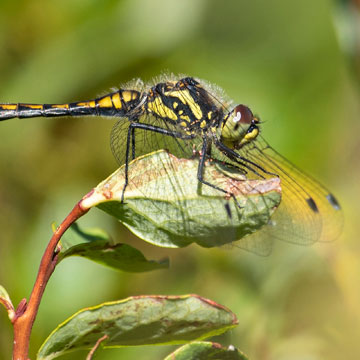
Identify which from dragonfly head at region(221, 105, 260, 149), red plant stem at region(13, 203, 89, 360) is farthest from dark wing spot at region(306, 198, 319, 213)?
red plant stem at region(13, 203, 89, 360)

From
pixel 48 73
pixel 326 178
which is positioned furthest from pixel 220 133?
pixel 326 178

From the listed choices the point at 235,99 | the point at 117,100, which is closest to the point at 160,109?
the point at 117,100

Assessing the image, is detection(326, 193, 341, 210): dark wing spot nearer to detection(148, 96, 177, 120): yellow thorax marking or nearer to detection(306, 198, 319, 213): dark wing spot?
detection(306, 198, 319, 213): dark wing spot

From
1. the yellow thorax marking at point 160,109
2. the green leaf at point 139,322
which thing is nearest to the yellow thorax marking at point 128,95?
the yellow thorax marking at point 160,109

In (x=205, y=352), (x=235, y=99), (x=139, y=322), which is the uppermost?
(x=235, y=99)

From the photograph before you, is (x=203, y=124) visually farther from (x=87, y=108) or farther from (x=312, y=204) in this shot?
(x=87, y=108)

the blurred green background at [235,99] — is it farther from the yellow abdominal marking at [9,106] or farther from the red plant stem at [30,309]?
the red plant stem at [30,309]

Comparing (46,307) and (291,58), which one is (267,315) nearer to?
(46,307)
